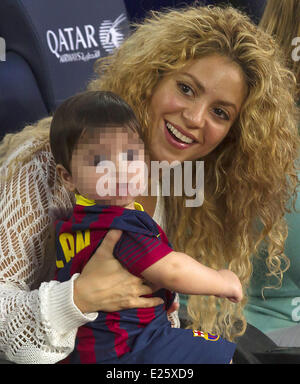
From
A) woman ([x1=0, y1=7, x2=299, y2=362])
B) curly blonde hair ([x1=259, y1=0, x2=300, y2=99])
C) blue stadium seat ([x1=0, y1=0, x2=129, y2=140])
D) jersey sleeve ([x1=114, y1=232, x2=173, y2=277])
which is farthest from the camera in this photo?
blue stadium seat ([x1=0, y1=0, x2=129, y2=140])

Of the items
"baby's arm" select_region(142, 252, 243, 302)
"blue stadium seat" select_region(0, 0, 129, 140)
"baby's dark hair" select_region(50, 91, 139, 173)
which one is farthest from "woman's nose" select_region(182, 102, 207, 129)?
"blue stadium seat" select_region(0, 0, 129, 140)

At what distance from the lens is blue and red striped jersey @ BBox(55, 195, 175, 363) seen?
3.05 feet

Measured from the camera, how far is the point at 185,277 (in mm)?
925

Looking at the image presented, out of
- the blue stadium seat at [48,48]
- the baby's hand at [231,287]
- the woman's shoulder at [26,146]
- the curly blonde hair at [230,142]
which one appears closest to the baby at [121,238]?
the baby's hand at [231,287]

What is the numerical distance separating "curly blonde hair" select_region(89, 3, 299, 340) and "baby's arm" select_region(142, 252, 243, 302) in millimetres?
391

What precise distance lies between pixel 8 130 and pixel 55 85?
365 mm

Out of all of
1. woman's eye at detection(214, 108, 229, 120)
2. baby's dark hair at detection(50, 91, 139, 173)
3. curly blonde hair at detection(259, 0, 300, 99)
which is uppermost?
baby's dark hair at detection(50, 91, 139, 173)

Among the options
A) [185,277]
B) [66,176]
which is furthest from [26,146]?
[185,277]

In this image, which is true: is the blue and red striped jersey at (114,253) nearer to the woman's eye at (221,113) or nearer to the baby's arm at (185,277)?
the baby's arm at (185,277)

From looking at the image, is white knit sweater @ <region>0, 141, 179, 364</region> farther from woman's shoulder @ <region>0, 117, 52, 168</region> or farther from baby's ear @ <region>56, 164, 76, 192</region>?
baby's ear @ <region>56, 164, 76, 192</region>

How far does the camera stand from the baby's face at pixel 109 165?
0.92 metres

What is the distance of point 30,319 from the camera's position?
3.35 ft

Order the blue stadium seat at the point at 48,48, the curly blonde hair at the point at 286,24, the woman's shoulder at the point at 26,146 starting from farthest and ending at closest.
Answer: the blue stadium seat at the point at 48,48 < the curly blonde hair at the point at 286,24 < the woman's shoulder at the point at 26,146
